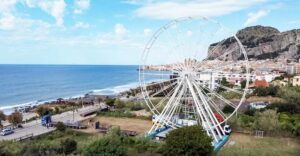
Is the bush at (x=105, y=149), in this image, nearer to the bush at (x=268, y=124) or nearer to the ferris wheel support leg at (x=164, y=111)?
the ferris wheel support leg at (x=164, y=111)

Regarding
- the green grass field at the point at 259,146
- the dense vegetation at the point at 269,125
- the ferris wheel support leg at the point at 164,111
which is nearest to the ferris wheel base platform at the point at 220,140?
the green grass field at the point at 259,146

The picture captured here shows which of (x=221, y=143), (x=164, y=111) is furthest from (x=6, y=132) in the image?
(x=221, y=143)

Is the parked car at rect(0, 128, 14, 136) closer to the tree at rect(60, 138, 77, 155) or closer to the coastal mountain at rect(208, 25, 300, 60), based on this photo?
the tree at rect(60, 138, 77, 155)

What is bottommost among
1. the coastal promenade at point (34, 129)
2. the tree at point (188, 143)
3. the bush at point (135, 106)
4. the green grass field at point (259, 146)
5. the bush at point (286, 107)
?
the coastal promenade at point (34, 129)

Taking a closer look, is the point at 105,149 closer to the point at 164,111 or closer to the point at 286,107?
the point at 164,111

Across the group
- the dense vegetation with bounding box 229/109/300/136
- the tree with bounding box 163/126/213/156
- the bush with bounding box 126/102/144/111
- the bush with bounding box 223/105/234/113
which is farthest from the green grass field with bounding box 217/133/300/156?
the bush with bounding box 126/102/144/111
